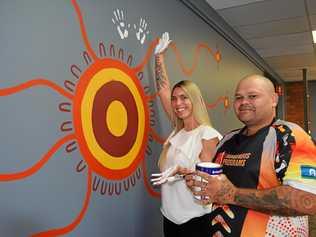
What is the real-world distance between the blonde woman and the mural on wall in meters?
0.22

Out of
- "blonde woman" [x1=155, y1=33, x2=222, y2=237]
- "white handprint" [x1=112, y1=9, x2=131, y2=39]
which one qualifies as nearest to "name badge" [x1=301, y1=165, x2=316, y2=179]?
"blonde woman" [x1=155, y1=33, x2=222, y2=237]

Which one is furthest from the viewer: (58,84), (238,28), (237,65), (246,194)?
(237,65)

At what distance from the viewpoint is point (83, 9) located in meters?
1.48

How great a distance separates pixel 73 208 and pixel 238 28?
3012mm

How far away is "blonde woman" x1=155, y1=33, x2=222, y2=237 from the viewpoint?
1.60m

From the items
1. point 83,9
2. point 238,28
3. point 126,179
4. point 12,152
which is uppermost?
point 238,28

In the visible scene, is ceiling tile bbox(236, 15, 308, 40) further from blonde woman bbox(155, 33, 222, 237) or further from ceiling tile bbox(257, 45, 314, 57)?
blonde woman bbox(155, 33, 222, 237)

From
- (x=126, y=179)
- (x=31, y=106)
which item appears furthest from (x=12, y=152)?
(x=126, y=179)

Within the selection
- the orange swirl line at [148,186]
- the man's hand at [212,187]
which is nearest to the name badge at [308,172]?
the man's hand at [212,187]

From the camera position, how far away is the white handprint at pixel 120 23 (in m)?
1.71

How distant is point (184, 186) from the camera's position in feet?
5.31

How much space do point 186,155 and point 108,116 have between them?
466 mm

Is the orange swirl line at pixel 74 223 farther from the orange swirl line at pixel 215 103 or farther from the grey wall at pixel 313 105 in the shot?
the grey wall at pixel 313 105

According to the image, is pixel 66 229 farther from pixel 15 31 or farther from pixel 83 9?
pixel 83 9
